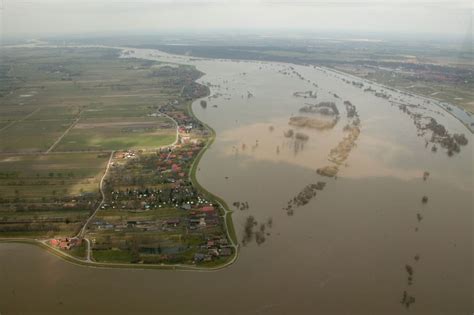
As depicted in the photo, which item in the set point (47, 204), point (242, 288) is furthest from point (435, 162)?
point (47, 204)

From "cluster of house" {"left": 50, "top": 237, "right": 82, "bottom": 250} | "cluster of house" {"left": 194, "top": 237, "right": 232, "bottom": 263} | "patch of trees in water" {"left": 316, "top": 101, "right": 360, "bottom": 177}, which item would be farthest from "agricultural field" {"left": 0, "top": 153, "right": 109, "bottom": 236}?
"patch of trees in water" {"left": 316, "top": 101, "right": 360, "bottom": 177}

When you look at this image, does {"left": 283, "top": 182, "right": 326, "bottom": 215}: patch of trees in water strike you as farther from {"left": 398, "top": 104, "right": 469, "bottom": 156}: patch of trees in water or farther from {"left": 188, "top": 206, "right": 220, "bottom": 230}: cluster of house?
{"left": 398, "top": 104, "right": 469, "bottom": 156}: patch of trees in water

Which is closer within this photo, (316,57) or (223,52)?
(316,57)

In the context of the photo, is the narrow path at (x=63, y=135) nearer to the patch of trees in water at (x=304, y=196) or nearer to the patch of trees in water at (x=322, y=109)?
the patch of trees in water at (x=304, y=196)

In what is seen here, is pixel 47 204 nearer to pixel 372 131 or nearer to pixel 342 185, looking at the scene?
pixel 342 185

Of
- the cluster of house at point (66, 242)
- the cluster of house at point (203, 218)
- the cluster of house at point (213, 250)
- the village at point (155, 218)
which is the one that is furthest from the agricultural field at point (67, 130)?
the cluster of house at point (213, 250)
